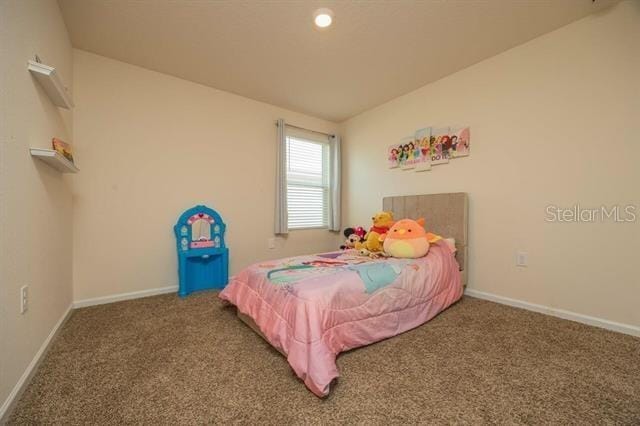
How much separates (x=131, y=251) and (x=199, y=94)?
181 cm

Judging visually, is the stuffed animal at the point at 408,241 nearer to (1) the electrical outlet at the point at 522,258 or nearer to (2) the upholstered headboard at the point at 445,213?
(2) the upholstered headboard at the point at 445,213

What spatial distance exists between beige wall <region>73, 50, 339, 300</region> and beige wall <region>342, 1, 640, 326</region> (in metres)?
2.20

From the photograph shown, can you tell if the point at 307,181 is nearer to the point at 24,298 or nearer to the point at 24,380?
the point at 24,298

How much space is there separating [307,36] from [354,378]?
244 cm

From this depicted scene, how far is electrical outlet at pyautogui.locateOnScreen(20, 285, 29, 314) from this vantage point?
4.15 ft

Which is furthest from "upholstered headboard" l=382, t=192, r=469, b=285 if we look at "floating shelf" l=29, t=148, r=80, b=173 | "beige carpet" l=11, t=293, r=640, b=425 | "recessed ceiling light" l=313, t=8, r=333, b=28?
"floating shelf" l=29, t=148, r=80, b=173

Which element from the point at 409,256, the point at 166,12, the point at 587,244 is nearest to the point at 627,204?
the point at 587,244

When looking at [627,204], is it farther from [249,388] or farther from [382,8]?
[249,388]

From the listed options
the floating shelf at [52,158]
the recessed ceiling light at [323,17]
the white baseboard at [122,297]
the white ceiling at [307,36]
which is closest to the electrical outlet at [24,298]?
the floating shelf at [52,158]

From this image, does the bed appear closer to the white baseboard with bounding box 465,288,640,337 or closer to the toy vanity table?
the white baseboard with bounding box 465,288,640,337

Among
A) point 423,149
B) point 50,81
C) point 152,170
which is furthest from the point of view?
point 423,149

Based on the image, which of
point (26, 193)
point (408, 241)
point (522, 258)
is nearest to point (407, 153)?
point (408, 241)

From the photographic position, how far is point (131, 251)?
2.58 meters

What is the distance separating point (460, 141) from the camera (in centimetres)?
269
